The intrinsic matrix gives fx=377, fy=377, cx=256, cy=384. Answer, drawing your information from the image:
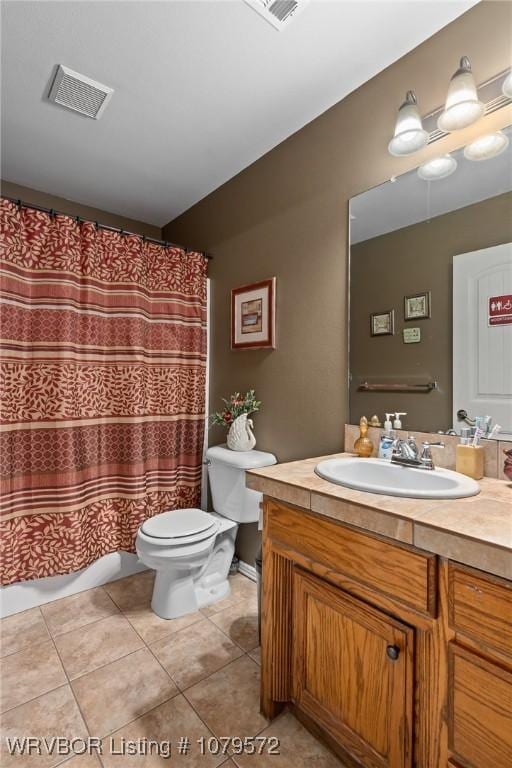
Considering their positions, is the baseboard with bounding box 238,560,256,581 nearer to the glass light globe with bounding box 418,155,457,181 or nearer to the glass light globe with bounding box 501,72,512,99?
the glass light globe with bounding box 418,155,457,181

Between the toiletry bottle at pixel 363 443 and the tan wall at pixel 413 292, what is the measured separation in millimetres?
62

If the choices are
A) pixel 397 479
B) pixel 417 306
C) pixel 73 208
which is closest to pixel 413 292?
pixel 417 306

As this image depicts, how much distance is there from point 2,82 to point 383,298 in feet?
6.19

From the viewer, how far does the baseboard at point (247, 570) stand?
7.24 ft

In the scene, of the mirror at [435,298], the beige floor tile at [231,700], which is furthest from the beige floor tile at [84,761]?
the mirror at [435,298]

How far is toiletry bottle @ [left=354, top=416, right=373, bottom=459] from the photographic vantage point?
1.54 m

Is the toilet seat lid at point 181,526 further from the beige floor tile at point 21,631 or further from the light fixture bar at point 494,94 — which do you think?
the light fixture bar at point 494,94

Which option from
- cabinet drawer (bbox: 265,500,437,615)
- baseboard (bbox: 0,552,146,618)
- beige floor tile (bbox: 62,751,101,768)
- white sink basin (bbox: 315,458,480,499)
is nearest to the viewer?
cabinet drawer (bbox: 265,500,437,615)

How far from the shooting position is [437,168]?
139cm

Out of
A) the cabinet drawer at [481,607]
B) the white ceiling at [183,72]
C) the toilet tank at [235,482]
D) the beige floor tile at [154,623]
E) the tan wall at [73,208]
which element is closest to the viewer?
the cabinet drawer at [481,607]

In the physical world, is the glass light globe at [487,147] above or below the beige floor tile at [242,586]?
above

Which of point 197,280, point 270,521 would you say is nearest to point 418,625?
point 270,521

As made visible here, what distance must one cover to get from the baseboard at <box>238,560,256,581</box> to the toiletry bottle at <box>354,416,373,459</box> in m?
1.12

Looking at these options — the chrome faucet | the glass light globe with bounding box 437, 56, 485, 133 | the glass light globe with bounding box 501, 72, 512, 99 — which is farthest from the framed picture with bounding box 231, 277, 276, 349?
the glass light globe with bounding box 501, 72, 512, 99
